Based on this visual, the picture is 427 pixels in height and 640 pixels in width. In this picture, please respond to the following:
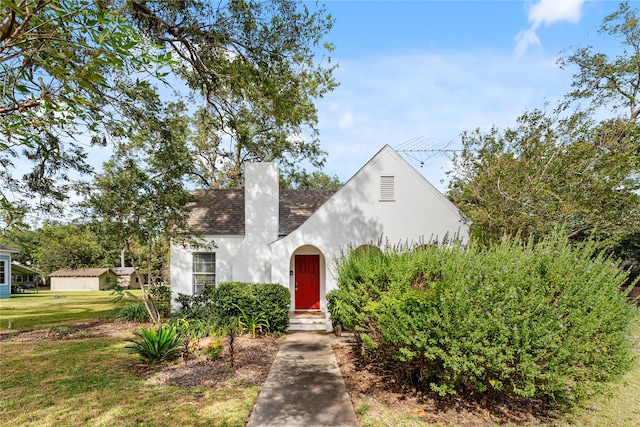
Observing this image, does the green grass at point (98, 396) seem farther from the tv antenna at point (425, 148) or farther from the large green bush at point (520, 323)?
the tv antenna at point (425, 148)

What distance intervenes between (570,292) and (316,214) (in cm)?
840

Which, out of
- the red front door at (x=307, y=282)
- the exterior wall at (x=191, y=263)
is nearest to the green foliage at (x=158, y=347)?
the exterior wall at (x=191, y=263)

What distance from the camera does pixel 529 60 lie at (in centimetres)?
1103

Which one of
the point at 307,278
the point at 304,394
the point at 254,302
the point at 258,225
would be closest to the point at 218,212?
the point at 258,225

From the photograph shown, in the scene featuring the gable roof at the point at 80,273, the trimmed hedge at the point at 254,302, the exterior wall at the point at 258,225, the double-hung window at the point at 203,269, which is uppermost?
the exterior wall at the point at 258,225

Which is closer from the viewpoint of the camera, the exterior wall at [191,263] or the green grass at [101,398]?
the green grass at [101,398]

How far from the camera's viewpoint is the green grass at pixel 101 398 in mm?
5051

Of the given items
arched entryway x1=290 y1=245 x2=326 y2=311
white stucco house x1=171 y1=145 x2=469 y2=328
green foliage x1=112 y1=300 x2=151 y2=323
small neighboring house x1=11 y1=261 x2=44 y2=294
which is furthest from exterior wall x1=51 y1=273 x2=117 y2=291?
arched entryway x1=290 y1=245 x2=326 y2=311

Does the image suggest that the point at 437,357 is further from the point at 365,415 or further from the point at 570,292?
the point at 570,292

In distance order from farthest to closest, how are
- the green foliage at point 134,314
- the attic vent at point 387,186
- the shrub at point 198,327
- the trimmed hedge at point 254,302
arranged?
the green foliage at point 134,314 → the attic vent at point 387,186 → the trimmed hedge at point 254,302 → the shrub at point 198,327

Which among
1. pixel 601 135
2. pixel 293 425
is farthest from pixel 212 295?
pixel 601 135

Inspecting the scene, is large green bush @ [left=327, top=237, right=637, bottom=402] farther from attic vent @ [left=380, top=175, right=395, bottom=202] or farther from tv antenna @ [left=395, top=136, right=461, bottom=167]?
tv antenna @ [left=395, top=136, right=461, bottom=167]

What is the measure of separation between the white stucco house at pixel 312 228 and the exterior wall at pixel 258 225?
0.04 meters

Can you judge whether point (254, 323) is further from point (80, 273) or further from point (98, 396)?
point (80, 273)
